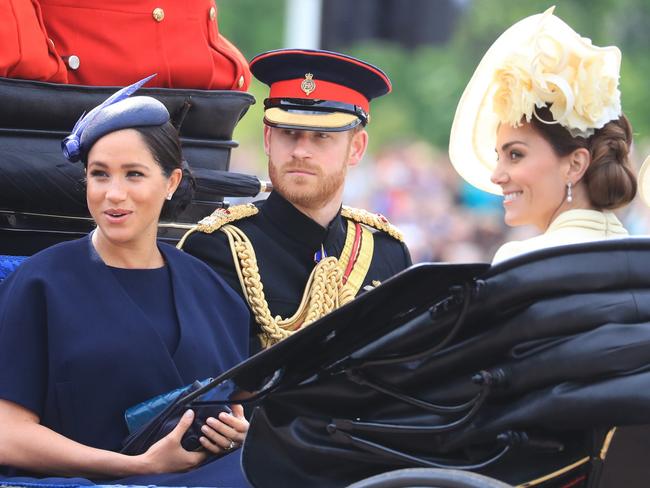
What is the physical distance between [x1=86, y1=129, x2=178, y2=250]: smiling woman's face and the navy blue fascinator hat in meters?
0.02

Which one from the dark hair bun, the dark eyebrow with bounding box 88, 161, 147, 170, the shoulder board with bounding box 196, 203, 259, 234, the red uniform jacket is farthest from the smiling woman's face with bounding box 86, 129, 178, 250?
the dark hair bun

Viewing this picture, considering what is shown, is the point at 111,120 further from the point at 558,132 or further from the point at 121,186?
the point at 558,132

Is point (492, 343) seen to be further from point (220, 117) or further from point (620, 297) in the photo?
point (220, 117)

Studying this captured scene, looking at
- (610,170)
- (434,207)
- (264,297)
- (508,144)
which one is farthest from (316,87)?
(434,207)

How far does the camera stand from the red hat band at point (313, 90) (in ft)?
14.3

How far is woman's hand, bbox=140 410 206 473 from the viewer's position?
10.6 feet

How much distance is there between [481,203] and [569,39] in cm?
947

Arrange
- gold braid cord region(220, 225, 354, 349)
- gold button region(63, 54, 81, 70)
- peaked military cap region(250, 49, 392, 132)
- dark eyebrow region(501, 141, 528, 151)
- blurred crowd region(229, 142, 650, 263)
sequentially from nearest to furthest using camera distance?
1. dark eyebrow region(501, 141, 528, 151)
2. gold button region(63, 54, 81, 70)
3. gold braid cord region(220, 225, 354, 349)
4. peaked military cap region(250, 49, 392, 132)
5. blurred crowd region(229, 142, 650, 263)

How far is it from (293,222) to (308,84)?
1.44 ft

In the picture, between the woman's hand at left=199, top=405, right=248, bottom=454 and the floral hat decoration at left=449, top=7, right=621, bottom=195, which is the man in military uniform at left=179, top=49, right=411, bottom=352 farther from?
the floral hat decoration at left=449, top=7, right=621, bottom=195

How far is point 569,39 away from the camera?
3373 millimetres

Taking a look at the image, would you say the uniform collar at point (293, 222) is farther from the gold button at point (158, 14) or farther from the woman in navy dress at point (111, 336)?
the woman in navy dress at point (111, 336)

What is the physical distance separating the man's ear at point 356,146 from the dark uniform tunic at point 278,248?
7.5 inches

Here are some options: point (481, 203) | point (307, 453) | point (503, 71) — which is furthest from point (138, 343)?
point (481, 203)
